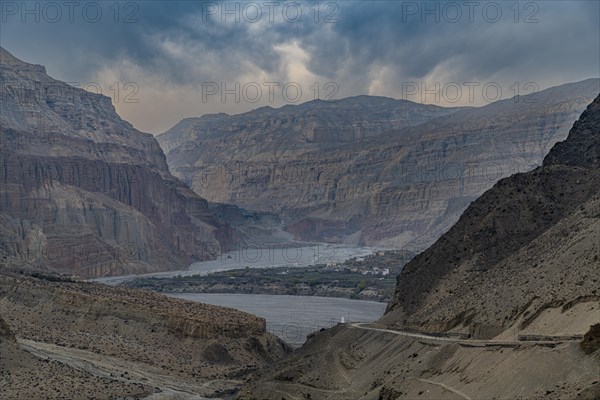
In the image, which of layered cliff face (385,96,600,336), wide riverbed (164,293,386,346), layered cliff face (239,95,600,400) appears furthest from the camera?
wide riverbed (164,293,386,346)

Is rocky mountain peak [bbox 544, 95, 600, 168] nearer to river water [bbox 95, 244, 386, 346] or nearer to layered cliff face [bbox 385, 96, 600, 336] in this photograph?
layered cliff face [bbox 385, 96, 600, 336]

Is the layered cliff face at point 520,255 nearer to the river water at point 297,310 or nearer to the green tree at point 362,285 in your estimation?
the river water at point 297,310

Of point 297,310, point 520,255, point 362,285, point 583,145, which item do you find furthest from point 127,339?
point 362,285

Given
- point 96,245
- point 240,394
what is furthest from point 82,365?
point 96,245

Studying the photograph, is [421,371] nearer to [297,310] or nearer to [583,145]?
[583,145]

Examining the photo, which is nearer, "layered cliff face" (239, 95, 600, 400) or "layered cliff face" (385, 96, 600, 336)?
"layered cliff face" (239, 95, 600, 400)

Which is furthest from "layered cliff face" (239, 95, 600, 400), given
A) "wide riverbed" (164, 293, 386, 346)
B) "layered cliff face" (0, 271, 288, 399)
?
"wide riverbed" (164, 293, 386, 346)
